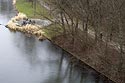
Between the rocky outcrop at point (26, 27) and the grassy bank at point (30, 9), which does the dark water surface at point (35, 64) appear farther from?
the grassy bank at point (30, 9)

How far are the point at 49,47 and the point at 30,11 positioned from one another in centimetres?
2019

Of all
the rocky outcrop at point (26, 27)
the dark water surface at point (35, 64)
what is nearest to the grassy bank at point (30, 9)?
the rocky outcrop at point (26, 27)

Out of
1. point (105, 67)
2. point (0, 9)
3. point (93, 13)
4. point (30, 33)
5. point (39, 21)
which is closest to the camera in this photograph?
point (105, 67)

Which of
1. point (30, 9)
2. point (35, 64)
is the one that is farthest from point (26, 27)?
point (35, 64)

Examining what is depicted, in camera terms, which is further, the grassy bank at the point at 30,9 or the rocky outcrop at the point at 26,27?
the grassy bank at the point at 30,9

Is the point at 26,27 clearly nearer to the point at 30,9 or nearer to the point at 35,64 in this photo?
the point at 30,9

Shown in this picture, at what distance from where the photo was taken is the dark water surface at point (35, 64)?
42.1 m

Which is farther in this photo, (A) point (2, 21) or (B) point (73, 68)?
(A) point (2, 21)

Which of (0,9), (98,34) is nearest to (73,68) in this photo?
(98,34)

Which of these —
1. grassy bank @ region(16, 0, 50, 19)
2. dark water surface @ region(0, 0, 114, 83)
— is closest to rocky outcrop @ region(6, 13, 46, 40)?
dark water surface @ region(0, 0, 114, 83)

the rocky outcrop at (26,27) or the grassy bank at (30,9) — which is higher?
the grassy bank at (30,9)

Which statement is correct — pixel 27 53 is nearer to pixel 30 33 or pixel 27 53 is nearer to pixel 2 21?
pixel 30 33

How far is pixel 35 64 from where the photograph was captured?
4597cm

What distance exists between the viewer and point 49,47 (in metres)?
52.2
